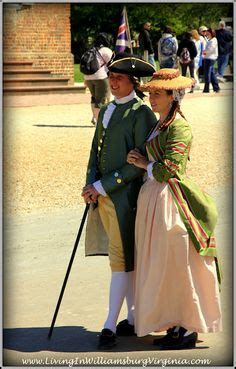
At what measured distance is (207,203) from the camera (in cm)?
550

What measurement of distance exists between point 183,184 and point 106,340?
101cm

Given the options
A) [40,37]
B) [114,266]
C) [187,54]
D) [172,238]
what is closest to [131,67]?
[172,238]

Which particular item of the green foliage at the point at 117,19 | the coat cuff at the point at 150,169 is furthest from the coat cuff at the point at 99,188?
the green foliage at the point at 117,19

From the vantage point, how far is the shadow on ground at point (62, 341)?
5641 millimetres

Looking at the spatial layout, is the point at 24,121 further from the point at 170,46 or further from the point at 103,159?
the point at 103,159

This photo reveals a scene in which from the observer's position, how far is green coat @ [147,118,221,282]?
213 inches

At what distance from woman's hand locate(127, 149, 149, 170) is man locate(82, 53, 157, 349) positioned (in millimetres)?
69

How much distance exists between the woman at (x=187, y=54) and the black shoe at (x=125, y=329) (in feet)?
61.9

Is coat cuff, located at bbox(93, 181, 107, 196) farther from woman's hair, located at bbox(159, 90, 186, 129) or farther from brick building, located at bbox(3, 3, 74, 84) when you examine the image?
brick building, located at bbox(3, 3, 74, 84)

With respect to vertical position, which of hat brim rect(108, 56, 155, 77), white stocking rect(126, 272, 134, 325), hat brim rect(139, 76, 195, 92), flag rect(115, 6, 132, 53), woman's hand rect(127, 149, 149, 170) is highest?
flag rect(115, 6, 132, 53)

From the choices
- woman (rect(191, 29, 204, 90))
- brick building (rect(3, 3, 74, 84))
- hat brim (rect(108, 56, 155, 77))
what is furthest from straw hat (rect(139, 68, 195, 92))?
woman (rect(191, 29, 204, 90))

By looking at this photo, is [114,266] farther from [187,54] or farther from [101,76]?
[187,54]

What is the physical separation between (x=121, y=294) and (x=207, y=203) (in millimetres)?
775

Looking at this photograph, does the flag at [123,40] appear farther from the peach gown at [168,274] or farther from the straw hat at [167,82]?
the peach gown at [168,274]
